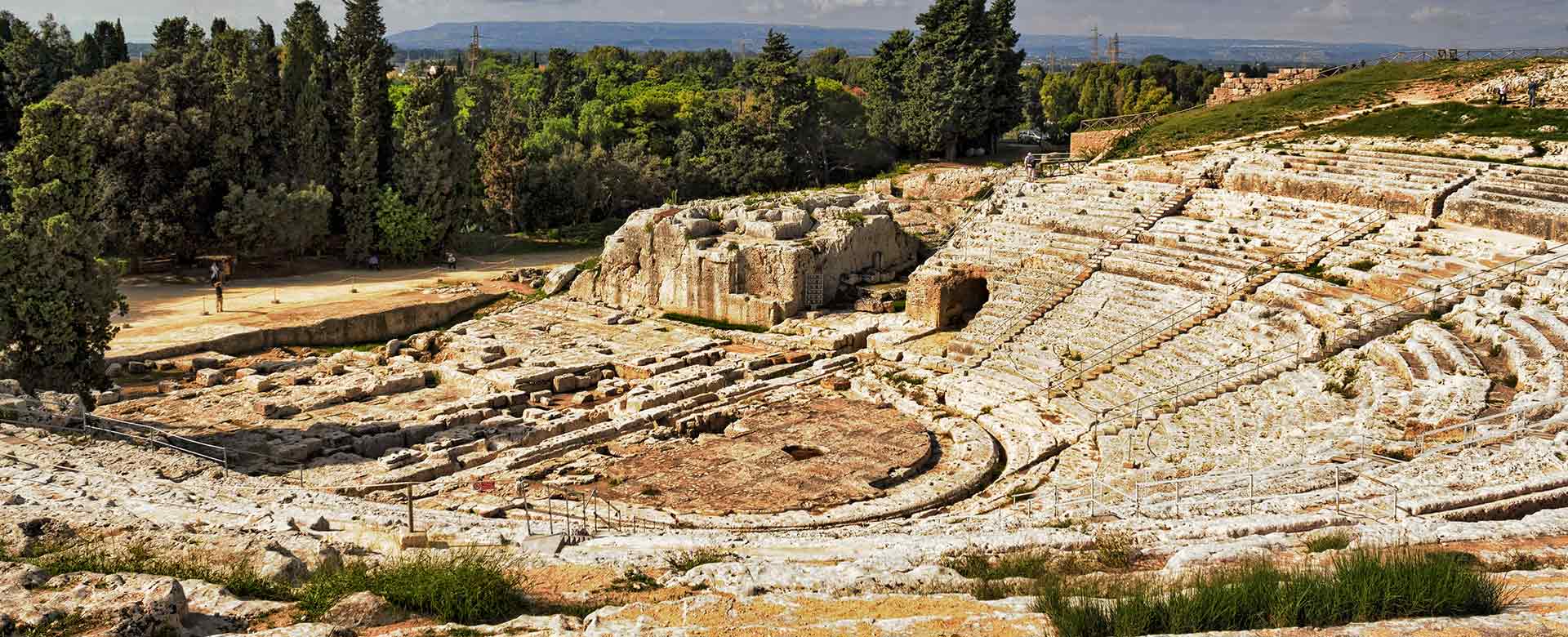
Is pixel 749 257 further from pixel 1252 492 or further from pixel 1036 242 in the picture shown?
pixel 1252 492

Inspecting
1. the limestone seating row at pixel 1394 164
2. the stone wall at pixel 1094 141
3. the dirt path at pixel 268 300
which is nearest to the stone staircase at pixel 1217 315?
the limestone seating row at pixel 1394 164

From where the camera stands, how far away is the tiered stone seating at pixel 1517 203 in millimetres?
23109

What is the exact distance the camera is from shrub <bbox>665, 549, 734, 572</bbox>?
441 inches

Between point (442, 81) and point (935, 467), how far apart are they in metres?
27.4

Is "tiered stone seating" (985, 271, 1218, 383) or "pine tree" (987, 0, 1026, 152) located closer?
"tiered stone seating" (985, 271, 1218, 383)

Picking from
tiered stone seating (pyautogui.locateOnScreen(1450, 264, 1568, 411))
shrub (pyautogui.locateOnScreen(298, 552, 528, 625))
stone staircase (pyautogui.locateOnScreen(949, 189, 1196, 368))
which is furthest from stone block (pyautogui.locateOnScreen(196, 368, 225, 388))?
tiered stone seating (pyautogui.locateOnScreen(1450, 264, 1568, 411))

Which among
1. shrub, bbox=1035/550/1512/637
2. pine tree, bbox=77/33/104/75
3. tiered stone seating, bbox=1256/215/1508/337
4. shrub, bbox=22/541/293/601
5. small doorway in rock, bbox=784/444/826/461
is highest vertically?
pine tree, bbox=77/33/104/75

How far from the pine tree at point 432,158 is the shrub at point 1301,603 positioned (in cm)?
3470

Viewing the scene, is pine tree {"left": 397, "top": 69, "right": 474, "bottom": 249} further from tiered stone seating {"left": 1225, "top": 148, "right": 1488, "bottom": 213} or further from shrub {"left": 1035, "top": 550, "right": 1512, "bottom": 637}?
shrub {"left": 1035, "top": 550, "right": 1512, "bottom": 637}

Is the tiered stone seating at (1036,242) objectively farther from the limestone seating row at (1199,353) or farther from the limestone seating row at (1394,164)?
the limestone seating row at (1394,164)

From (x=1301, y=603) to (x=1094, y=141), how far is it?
3560 centimetres

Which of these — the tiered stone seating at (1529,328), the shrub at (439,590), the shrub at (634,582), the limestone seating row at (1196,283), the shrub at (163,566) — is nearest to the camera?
the shrub at (439,590)

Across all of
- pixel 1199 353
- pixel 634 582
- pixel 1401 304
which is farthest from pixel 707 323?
pixel 634 582

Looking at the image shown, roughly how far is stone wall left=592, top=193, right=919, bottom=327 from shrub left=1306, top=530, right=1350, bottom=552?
1902cm
